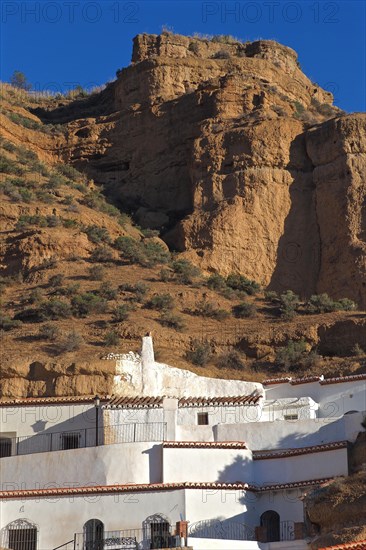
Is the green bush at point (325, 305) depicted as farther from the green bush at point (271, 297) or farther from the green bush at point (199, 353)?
the green bush at point (199, 353)

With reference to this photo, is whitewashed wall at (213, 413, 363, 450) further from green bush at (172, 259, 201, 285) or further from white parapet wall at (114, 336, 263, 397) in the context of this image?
green bush at (172, 259, 201, 285)

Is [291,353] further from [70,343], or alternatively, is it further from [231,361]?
[70,343]

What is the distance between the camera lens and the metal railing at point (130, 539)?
30.6 m

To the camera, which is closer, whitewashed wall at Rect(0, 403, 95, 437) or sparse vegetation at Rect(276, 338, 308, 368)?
whitewashed wall at Rect(0, 403, 95, 437)

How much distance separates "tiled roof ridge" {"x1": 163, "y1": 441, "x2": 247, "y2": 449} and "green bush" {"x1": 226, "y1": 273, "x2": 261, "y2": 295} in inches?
587

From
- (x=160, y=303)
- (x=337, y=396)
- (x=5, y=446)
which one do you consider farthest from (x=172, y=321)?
(x=5, y=446)

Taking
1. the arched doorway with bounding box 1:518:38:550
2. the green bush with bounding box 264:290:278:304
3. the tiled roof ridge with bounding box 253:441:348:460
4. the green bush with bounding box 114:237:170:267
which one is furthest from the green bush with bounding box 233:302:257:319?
the arched doorway with bounding box 1:518:38:550

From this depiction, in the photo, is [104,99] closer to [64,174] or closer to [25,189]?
[64,174]

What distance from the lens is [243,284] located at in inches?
1890

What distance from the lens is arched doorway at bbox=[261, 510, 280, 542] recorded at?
1251 inches

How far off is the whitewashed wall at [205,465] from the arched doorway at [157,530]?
144 centimetres

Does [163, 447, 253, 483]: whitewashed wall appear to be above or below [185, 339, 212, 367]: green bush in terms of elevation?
below

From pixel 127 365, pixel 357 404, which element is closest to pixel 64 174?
pixel 127 365

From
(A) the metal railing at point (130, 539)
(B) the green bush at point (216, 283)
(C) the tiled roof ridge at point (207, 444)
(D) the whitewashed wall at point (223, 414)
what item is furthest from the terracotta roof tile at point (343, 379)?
(B) the green bush at point (216, 283)
